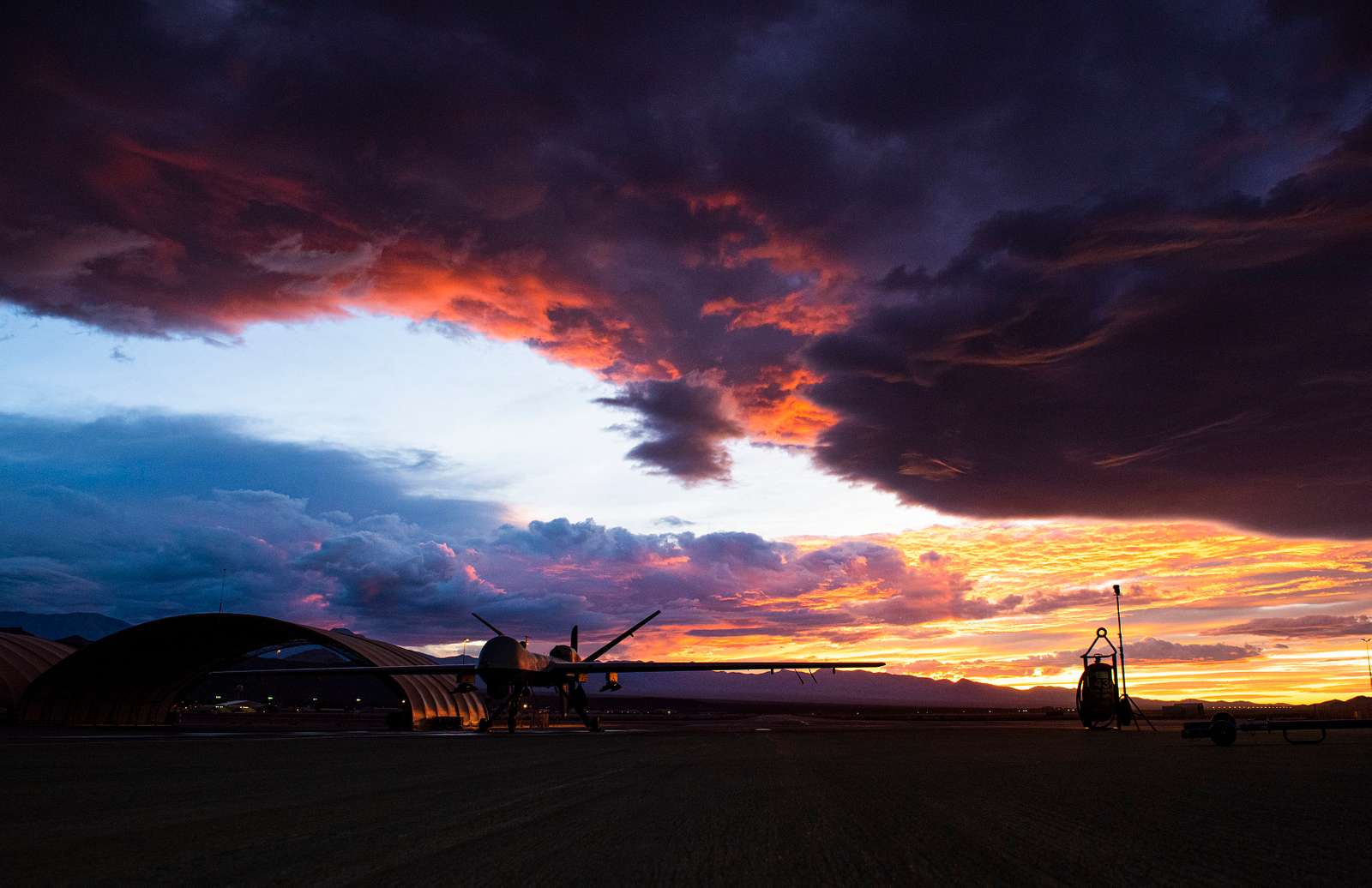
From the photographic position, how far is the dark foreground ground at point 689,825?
4.49 meters

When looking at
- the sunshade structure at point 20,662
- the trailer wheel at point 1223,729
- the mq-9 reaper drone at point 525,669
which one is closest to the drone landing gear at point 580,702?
the mq-9 reaper drone at point 525,669

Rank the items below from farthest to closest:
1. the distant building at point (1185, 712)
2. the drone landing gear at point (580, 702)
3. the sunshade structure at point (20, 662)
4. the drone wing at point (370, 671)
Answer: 1. the distant building at point (1185, 712)
2. the sunshade structure at point (20, 662)
3. the drone landing gear at point (580, 702)
4. the drone wing at point (370, 671)

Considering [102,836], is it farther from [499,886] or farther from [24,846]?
[499,886]

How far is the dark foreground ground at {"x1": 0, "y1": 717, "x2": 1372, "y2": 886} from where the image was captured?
4.49 m

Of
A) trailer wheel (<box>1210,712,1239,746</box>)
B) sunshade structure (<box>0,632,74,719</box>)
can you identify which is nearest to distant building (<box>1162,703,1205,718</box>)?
trailer wheel (<box>1210,712,1239,746</box>)

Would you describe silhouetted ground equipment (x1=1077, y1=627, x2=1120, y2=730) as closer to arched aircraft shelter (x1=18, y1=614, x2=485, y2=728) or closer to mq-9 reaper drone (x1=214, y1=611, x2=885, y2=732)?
mq-9 reaper drone (x1=214, y1=611, x2=885, y2=732)

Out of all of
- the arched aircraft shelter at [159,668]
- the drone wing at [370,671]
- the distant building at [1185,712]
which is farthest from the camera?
the distant building at [1185,712]

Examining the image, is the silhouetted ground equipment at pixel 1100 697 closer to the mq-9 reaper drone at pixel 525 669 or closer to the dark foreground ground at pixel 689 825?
the mq-9 reaper drone at pixel 525 669

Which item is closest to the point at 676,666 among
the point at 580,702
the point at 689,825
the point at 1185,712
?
the point at 580,702

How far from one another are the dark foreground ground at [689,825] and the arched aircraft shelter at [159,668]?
4761 cm

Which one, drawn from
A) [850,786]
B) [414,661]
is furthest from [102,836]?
[414,661]

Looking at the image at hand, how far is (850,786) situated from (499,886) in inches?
266

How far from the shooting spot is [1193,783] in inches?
422

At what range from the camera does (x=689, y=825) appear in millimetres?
6391
